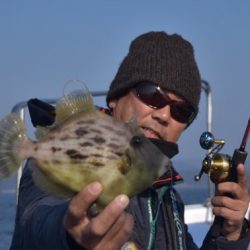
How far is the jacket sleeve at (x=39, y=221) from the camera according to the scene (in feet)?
7.42

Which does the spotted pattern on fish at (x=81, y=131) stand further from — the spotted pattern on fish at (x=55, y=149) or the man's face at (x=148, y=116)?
the man's face at (x=148, y=116)

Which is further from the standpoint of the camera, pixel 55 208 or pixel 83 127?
pixel 55 208

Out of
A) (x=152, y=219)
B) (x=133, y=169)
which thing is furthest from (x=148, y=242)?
(x=133, y=169)

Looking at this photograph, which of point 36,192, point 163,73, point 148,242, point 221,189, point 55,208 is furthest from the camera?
point 163,73

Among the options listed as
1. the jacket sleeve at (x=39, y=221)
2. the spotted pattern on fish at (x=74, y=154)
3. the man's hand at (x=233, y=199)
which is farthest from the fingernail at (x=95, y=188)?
the man's hand at (x=233, y=199)

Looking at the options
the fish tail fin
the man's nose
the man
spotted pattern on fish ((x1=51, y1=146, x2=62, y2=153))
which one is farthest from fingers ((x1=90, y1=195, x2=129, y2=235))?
the man's nose

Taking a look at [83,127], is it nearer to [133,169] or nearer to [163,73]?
[133,169]

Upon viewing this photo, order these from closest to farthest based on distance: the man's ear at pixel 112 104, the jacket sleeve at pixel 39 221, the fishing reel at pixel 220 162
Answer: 1. the jacket sleeve at pixel 39 221
2. the fishing reel at pixel 220 162
3. the man's ear at pixel 112 104

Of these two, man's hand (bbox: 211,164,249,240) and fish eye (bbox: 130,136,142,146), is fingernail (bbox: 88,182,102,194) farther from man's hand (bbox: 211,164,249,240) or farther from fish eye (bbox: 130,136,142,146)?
man's hand (bbox: 211,164,249,240)

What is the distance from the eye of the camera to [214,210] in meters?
3.46

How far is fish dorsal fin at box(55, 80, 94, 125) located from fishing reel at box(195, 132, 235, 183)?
1585 millimetres

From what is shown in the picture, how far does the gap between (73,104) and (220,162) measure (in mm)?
1678

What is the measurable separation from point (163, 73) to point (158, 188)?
0.75m

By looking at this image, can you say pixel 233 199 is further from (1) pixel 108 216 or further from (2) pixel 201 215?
(2) pixel 201 215
